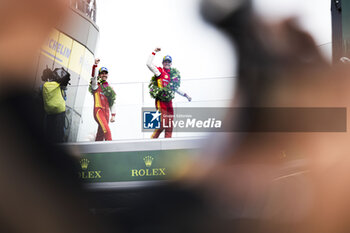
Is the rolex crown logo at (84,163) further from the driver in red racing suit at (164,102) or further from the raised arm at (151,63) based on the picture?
the raised arm at (151,63)

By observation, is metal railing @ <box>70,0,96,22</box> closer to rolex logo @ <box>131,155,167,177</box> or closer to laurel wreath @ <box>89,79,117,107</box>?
laurel wreath @ <box>89,79,117,107</box>

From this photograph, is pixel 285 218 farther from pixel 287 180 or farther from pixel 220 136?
pixel 220 136

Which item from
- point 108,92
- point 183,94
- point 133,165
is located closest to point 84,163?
point 133,165

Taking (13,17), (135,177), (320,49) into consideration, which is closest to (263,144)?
(320,49)

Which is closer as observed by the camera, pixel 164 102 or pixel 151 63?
pixel 151 63

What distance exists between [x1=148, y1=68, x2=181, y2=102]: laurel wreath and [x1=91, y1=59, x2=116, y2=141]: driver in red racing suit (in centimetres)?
25

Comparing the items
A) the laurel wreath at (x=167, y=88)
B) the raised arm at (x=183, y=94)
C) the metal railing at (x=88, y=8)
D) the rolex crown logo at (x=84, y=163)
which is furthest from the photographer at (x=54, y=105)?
the raised arm at (x=183, y=94)

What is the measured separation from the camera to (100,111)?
2314 mm

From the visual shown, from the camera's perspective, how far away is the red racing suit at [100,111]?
2248 mm

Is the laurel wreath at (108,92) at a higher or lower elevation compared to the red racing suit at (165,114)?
higher

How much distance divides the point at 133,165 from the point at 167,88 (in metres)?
0.48

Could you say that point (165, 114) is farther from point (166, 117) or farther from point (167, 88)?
point (167, 88)

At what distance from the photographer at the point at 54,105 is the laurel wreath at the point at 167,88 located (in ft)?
1.59

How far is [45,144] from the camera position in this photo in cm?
222
